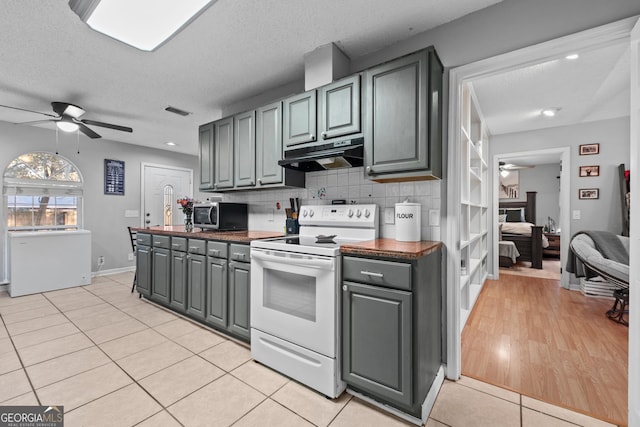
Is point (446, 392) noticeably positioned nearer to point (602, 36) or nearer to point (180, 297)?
point (602, 36)

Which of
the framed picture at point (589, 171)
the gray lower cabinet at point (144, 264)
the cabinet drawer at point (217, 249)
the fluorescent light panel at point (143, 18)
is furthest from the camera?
the framed picture at point (589, 171)

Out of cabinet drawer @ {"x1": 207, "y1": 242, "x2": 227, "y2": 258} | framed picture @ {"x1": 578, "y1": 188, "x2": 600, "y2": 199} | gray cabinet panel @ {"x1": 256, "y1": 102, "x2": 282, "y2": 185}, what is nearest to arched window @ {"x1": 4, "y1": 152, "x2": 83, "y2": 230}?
cabinet drawer @ {"x1": 207, "y1": 242, "x2": 227, "y2": 258}

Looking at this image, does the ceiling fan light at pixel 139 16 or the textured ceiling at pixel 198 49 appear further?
the textured ceiling at pixel 198 49

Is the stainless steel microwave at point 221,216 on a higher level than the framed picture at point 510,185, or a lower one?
lower

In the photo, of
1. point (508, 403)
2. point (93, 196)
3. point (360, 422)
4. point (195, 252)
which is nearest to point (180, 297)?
point (195, 252)

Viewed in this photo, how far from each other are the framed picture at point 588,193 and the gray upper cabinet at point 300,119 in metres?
4.39

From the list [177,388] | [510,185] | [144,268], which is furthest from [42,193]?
[510,185]

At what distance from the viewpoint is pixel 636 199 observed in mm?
1392

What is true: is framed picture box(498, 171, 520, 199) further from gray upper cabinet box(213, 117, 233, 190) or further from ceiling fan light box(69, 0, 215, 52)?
ceiling fan light box(69, 0, 215, 52)

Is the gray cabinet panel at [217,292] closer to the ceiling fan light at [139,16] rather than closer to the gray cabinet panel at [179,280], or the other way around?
the gray cabinet panel at [179,280]

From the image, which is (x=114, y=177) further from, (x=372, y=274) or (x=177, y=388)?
(x=372, y=274)

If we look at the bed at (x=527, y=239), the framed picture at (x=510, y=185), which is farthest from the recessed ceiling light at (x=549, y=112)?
the framed picture at (x=510, y=185)

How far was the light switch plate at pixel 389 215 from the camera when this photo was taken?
7.38 ft

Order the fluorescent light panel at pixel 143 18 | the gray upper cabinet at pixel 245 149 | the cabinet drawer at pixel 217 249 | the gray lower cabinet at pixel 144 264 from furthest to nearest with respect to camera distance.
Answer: the gray lower cabinet at pixel 144 264, the gray upper cabinet at pixel 245 149, the cabinet drawer at pixel 217 249, the fluorescent light panel at pixel 143 18
